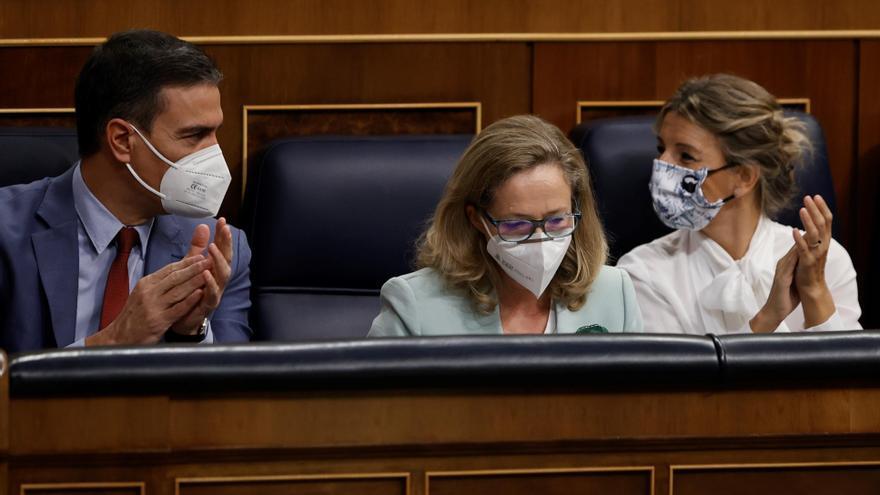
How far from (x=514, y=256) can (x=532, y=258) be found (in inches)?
1.0

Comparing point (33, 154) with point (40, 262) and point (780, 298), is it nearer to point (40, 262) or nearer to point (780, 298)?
point (40, 262)

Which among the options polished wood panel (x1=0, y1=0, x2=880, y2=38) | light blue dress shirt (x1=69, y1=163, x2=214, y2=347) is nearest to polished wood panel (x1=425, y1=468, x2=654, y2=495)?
light blue dress shirt (x1=69, y1=163, x2=214, y2=347)

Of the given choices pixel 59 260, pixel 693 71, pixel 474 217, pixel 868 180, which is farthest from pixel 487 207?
pixel 868 180

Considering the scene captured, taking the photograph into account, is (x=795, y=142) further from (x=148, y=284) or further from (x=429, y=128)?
(x=148, y=284)

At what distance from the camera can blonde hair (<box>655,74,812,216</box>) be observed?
223cm

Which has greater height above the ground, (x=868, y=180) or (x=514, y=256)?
(x=868, y=180)

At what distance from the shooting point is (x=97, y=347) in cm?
113

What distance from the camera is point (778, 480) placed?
1.19 meters

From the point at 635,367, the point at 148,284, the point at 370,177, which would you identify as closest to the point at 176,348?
the point at 635,367

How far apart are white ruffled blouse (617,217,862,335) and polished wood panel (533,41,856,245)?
0.37 metres

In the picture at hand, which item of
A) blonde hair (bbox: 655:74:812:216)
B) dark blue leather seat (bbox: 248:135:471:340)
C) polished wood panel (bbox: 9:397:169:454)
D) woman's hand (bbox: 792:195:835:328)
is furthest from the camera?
blonde hair (bbox: 655:74:812:216)

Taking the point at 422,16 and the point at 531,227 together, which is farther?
the point at 422,16

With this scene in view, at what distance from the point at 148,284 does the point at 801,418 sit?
90 centimetres

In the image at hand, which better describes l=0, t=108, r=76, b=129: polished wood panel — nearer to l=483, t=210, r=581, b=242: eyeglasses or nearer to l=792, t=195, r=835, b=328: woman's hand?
l=483, t=210, r=581, b=242: eyeglasses
